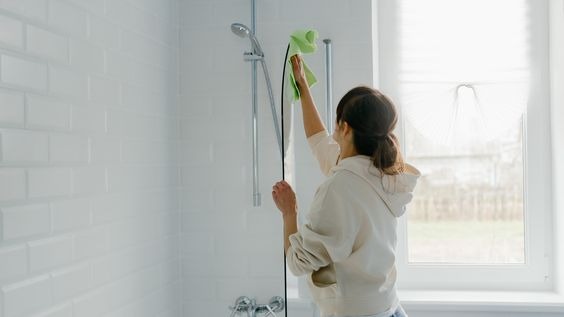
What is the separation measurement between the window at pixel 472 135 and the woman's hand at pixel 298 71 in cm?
62

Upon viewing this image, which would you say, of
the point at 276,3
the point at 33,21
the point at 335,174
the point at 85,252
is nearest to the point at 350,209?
the point at 335,174

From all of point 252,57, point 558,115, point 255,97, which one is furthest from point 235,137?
point 558,115

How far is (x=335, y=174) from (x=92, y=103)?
639 mm

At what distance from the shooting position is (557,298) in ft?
6.94

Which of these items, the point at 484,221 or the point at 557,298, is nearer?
the point at 557,298

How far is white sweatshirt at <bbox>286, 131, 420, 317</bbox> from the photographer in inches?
58.2

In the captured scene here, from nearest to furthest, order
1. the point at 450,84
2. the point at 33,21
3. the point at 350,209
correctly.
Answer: the point at 33,21
the point at 350,209
the point at 450,84

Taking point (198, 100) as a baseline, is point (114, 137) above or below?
below

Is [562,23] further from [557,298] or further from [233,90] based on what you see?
[233,90]

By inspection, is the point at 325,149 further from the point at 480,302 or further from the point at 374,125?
the point at 480,302

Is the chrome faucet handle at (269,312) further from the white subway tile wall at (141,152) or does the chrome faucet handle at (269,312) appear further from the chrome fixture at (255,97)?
the chrome fixture at (255,97)

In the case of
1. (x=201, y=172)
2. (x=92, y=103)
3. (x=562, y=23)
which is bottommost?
(x=201, y=172)

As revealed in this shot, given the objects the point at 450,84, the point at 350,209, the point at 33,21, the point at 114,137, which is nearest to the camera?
the point at 33,21

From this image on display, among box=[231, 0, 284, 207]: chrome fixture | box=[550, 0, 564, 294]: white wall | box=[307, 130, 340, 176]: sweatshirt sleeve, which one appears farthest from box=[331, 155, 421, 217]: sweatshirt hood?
box=[550, 0, 564, 294]: white wall
